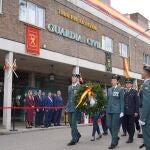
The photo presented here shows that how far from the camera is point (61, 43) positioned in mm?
23984

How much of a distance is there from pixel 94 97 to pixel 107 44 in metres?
18.9

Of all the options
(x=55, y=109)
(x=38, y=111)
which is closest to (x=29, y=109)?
(x=38, y=111)

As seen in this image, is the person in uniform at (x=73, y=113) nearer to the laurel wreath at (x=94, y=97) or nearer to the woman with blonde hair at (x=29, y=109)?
the laurel wreath at (x=94, y=97)

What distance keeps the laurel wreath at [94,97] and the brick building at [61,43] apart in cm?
758

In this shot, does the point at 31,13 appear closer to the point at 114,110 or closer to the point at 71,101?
the point at 71,101

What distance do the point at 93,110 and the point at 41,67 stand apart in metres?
15.4

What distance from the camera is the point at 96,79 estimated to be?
36188 mm

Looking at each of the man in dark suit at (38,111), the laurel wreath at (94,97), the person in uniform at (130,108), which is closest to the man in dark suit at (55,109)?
the man in dark suit at (38,111)

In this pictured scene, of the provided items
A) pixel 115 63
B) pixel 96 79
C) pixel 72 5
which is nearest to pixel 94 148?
pixel 72 5

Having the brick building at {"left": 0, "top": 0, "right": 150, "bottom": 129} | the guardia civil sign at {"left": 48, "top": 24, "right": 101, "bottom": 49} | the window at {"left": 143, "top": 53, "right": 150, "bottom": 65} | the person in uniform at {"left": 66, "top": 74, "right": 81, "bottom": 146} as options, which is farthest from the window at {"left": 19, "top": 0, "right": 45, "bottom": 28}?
the window at {"left": 143, "top": 53, "right": 150, "bottom": 65}

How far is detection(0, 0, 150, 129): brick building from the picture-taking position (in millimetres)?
19609

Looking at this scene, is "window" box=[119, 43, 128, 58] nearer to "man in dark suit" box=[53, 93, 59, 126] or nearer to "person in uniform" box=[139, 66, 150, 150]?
"man in dark suit" box=[53, 93, 59, 126]

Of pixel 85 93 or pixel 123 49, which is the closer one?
pixel 85 93

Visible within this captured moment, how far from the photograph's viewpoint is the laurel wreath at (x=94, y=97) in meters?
12.0
